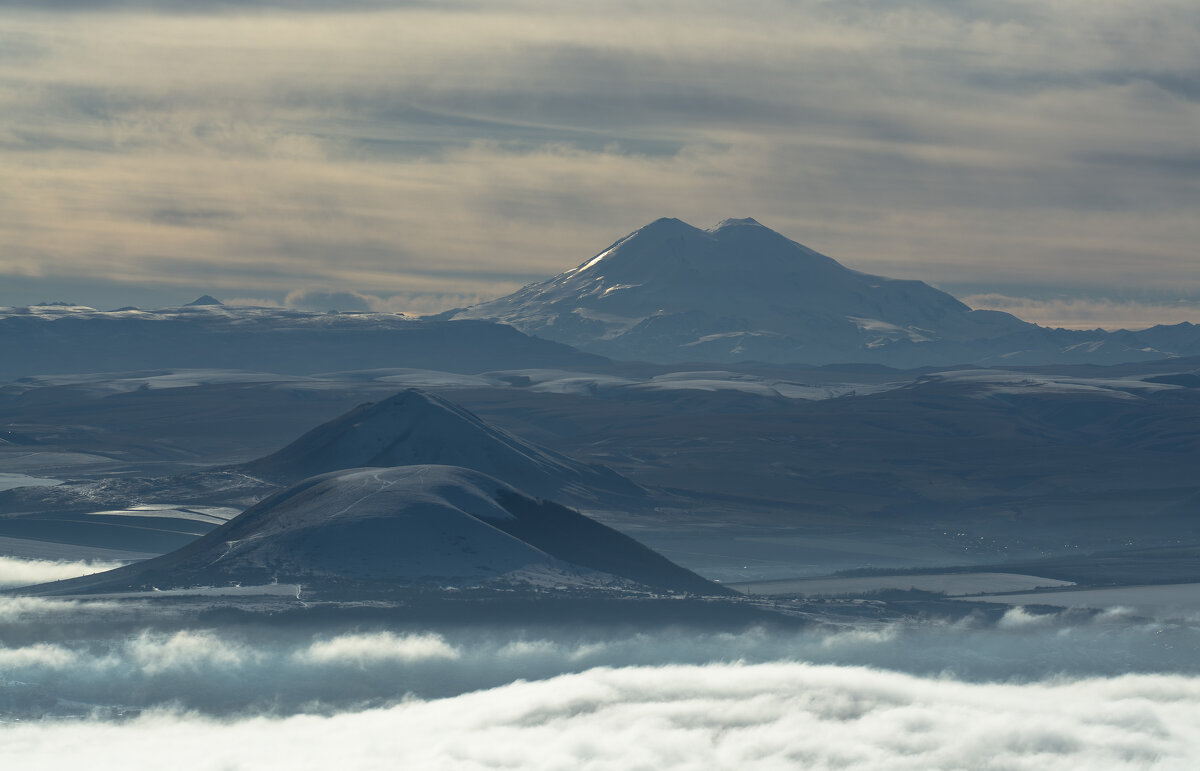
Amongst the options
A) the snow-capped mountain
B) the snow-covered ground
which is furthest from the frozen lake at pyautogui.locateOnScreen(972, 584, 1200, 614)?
the snow-capped mountain

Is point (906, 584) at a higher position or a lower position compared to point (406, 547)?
lower

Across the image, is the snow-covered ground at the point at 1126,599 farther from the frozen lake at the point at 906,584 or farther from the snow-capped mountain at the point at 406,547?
the snow-capped mountain at the point at 406,547

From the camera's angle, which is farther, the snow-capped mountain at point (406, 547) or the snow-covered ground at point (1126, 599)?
the snow-covered ground at point (1126, 599)

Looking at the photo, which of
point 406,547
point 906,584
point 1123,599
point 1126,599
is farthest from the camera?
point 906,584

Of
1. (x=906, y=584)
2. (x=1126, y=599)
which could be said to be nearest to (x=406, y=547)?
(x=906, y=584)

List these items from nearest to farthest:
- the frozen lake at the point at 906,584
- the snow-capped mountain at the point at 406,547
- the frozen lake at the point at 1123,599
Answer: the snow-capped mountain at the point at 406,547 → the frozen lake at the point at 1123,599 → the frozen lake at the point at 906,584

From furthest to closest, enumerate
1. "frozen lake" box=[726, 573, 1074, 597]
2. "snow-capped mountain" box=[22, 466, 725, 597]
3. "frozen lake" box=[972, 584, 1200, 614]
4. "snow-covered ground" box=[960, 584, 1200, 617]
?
1. "frozen lake" box=[726, 573, 1074, 597]
2. "frozen lake" box=[972, 584, 1200, 614]
3. "snow-covered ground" box=[960, 584, 1200, 617]
4. "snow-capped mountain" box=[22, 466, 725, 597]

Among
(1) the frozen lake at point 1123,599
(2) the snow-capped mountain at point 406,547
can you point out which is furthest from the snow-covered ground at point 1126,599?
(2) the snow-capped mountain at point 406,547

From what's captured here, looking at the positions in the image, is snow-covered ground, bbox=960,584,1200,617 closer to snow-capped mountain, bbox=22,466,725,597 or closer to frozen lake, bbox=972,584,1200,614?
frozen lake, bbox=972,584,1200,614

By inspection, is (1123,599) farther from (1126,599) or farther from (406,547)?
(406,547)
